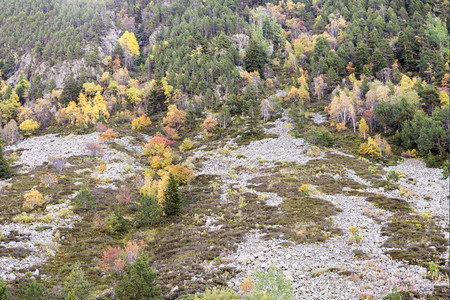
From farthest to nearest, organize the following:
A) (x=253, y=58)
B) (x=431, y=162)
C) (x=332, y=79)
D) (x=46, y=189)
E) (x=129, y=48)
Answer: (x=129, y=48)
(x=253, y=58)
(x=332, y=79)
(x=431, y=162)
(x=46, y=189)

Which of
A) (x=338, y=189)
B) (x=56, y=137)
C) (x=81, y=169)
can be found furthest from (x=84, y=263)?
(x=56, y=137)

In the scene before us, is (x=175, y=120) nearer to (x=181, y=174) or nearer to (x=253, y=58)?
(x=181, y=174)

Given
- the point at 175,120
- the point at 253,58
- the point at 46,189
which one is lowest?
the point at 46,189

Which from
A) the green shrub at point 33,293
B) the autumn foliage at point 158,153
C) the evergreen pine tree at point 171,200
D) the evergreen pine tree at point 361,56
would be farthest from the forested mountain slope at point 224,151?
the evergreen pine tree at point 361,56

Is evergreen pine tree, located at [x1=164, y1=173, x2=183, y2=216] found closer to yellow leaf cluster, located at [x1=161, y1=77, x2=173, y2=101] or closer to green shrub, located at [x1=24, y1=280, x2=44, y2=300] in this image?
green shrub, located at [x1=24, y1=280, x2=44, y2=300]

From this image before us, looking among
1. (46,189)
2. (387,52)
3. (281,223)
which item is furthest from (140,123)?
(387,52)

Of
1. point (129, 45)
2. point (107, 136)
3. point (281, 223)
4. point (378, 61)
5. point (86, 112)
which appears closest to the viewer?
point (281, 223)
